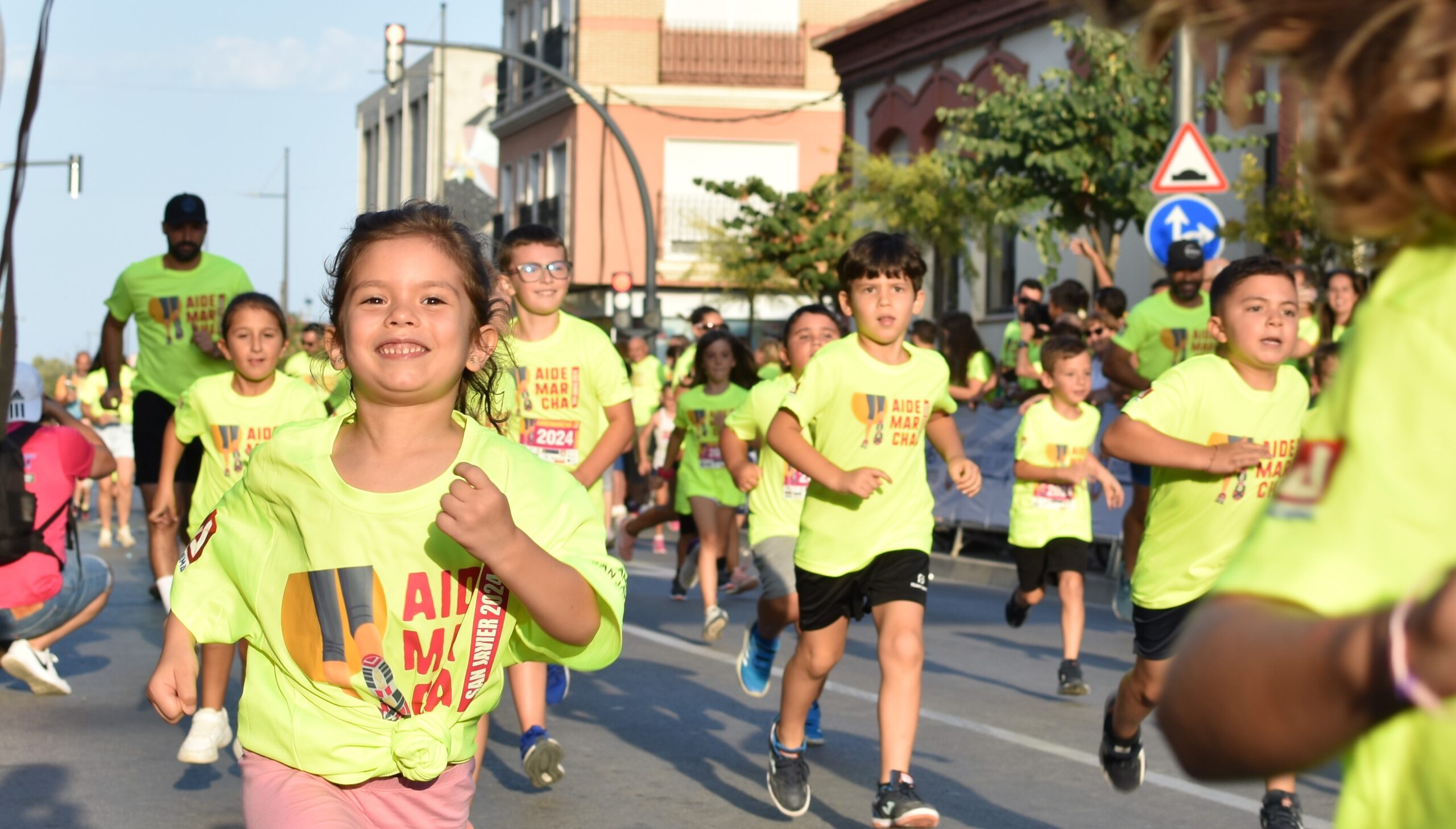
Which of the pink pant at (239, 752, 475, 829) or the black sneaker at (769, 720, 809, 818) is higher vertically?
the pink pant at (239, 752, 475, 829)

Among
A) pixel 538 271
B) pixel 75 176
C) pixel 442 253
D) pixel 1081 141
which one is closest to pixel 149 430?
pixel 538 271

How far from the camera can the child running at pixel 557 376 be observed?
25.6 ft

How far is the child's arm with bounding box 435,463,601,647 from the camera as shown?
3.09 meters

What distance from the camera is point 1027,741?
7.95 m

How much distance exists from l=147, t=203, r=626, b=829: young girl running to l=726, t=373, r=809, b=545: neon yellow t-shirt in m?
A: 4.57

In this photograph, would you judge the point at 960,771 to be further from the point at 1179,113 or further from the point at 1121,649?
the point at 1179,113

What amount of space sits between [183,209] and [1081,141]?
38.6 feet

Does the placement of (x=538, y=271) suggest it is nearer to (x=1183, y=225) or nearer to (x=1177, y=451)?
(x=1177, y=451)

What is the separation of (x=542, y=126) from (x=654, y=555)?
32.0 metres

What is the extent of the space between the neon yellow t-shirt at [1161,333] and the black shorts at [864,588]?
213 inches

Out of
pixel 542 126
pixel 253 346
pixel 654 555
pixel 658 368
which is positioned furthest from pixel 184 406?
pixel 542 126

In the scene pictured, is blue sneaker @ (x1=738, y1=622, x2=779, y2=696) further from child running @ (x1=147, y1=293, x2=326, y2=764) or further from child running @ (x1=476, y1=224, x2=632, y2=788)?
child running @ (x1=147, y1=293, x2=326, y2=764)

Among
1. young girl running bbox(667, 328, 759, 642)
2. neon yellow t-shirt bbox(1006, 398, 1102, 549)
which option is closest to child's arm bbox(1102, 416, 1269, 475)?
neon yellow t-shirt bbox(1006, 398, 1102, 549)

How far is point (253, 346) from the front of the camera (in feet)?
27.6
